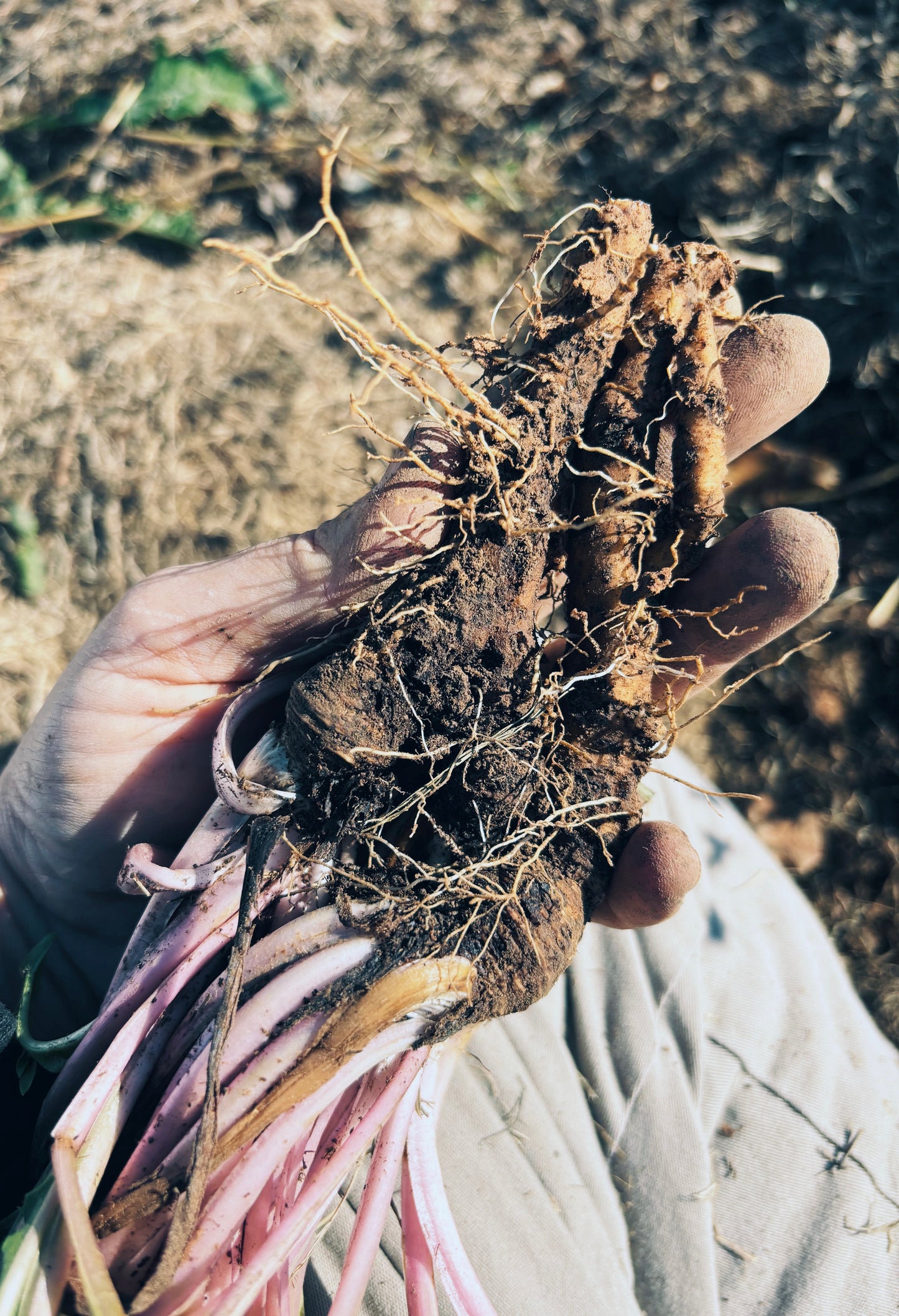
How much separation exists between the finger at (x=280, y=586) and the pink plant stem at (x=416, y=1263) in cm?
102

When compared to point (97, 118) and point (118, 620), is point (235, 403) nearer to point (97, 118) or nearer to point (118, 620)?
point (97, 118)

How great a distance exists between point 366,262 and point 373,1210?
311 cm

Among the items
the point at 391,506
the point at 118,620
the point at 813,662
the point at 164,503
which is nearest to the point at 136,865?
the point at 118,620

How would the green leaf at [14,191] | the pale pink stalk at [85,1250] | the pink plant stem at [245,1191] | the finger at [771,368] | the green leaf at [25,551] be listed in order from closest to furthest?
the pale pink stalk at [85,1250]
the pink plant stem at [245,1191]
the finger at [771,368]
the green leaf at [25,551]
the green leaf at [14,191]

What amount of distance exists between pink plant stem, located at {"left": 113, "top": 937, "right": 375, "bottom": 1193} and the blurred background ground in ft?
5.74

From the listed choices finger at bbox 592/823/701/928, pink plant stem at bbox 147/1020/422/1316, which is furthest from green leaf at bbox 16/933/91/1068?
finger at bbox 592/823/701/928

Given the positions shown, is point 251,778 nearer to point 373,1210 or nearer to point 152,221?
point 373,1210

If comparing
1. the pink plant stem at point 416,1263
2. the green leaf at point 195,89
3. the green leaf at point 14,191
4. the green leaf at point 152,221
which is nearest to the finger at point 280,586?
the pink plant stem at point 416,1263

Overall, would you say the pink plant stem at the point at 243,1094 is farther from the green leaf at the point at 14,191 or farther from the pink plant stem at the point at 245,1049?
the green leaf at the point at 14,191

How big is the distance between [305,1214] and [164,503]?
226cm

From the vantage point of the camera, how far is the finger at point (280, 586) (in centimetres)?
143

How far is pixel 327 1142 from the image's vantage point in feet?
4.79

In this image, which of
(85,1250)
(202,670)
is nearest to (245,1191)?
(85,1250)

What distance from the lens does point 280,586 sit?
1.58m
